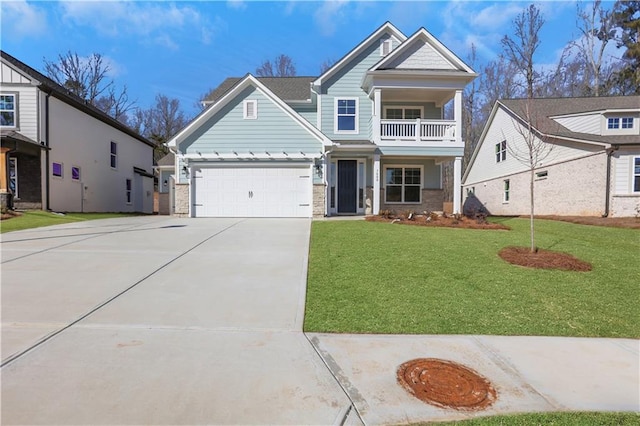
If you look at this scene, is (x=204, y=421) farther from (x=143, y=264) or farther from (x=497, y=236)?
(x=497, y=236)

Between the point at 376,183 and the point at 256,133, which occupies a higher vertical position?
the point at 256,133

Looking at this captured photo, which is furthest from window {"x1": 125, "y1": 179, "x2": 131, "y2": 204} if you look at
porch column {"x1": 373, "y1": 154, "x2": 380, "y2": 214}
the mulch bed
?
the mulch bed

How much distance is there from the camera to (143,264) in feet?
21.3

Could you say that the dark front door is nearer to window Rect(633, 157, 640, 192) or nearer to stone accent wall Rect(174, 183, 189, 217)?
stone accent wall Rect(174, 183, 189, 217)

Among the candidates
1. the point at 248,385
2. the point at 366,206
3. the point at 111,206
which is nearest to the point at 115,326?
the point at 248,385

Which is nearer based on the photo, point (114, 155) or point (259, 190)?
point (259, 190)

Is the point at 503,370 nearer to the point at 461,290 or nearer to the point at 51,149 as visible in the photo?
the point at 461,290

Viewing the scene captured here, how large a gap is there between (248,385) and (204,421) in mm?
503

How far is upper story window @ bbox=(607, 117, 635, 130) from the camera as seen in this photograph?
19.0m

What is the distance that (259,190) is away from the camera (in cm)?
1448

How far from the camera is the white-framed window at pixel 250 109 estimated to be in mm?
14375

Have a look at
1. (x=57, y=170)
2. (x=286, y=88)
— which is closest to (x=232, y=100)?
(x=286, y=88)

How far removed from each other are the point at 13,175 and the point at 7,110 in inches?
118

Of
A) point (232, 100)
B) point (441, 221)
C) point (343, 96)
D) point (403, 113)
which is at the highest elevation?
point (343, 96)
